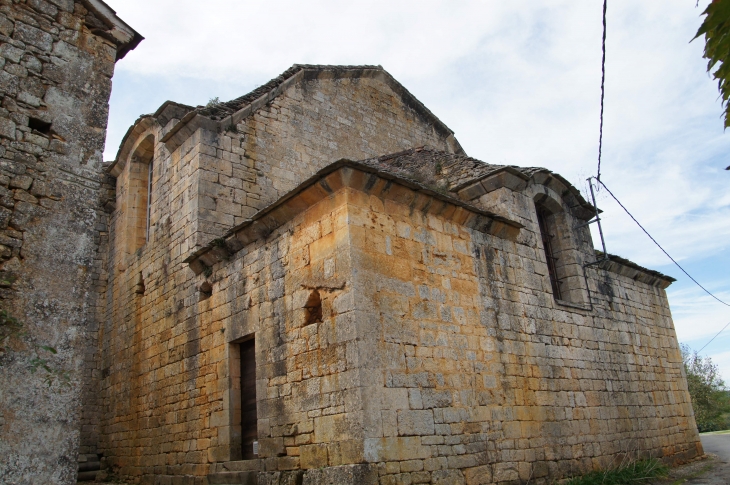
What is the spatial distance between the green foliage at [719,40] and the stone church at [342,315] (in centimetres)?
372

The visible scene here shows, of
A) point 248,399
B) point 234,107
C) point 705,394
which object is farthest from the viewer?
point 705,394

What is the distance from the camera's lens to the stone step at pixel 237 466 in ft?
21.2

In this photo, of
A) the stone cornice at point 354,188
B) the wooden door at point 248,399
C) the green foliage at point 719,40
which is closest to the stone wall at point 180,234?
the wooden door at point 248,399

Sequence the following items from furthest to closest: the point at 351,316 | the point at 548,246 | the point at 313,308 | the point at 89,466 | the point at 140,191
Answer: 1. the point at 140,191
2. the point at 89,466
3. the point at 548,246
4. the point at 313,308
5. the point at 351,316

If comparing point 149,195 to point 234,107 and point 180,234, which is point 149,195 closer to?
point 180,234

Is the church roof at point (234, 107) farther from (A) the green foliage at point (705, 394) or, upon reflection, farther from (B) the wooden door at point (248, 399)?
(A) the green foliage at point (705, 394)

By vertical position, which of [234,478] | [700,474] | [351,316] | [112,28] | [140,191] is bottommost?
[700,474]

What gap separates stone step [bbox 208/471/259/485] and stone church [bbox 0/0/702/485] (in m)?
0.04

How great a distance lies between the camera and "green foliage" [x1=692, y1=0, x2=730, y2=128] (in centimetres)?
227

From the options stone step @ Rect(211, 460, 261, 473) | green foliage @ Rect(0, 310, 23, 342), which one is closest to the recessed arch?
stone step @ Rect(211, 460, 261, 473)

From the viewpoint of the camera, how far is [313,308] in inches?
247

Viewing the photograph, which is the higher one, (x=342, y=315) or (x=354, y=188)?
(x=354, y=188)

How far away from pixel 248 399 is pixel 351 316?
2.31 m

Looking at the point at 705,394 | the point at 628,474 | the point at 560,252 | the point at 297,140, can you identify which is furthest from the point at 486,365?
the point at 705,394
